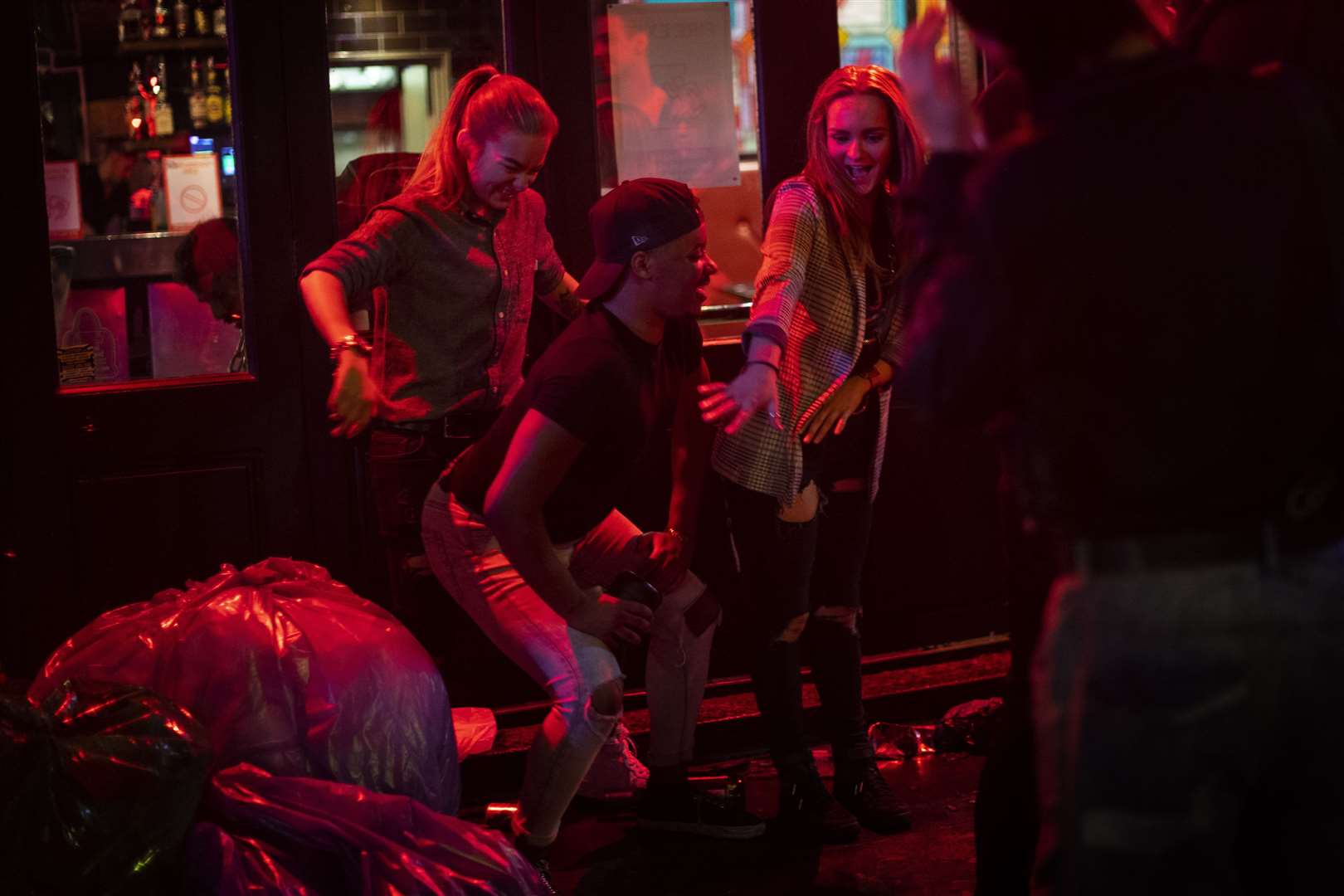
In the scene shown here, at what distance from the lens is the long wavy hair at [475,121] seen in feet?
13.1

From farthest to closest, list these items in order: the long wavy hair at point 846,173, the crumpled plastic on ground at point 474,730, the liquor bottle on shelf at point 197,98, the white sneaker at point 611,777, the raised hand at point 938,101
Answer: the liquor bottle on shelf at point 197,98, the crumpled plastic on ground at point 474,730, the white sneaker at point 611,777, the long wavy hair at point 846,173, the raised hand at point 938,101

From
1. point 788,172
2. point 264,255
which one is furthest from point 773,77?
point 264,255

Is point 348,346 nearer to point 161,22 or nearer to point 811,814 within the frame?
A: point 811,814

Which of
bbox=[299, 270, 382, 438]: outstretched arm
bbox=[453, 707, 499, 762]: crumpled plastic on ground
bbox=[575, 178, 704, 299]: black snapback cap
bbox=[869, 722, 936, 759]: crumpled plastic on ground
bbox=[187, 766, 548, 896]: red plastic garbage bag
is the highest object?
bbox=[575, 178, 704, 299]: black snapback cap

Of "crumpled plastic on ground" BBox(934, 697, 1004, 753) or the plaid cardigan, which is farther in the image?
Answer: "crumpled plastic on ground" BBox(934, 697, 1004, 753)

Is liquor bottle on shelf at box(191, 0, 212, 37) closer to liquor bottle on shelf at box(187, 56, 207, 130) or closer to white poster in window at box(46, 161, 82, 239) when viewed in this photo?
liquor bottle on shelf at box(187, 56, 207, 130)

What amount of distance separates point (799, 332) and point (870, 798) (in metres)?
1.35

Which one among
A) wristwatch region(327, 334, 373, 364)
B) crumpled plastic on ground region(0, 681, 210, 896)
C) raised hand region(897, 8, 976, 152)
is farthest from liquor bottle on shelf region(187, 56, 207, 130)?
raised hand region(897, 8, 976, 152)

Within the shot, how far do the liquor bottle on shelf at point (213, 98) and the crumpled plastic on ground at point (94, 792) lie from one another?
2.58 meters

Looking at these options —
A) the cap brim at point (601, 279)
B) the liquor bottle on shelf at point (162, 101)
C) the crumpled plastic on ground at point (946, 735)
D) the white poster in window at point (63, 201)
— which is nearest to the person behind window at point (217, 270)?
the white poster in window at point (63, 201)

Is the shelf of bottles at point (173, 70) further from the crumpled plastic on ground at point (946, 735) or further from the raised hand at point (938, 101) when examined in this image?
the raised hand at point (938, 101)

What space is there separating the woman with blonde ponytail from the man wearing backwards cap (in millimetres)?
437

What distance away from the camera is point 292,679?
3.45 metres

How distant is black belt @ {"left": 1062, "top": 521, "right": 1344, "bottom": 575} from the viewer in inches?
68.5
